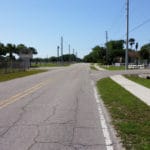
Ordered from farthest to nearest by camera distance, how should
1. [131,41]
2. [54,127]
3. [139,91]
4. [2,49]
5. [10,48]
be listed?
[131,41]
[10,48]
[2,49]
[139,91]
[54,127]

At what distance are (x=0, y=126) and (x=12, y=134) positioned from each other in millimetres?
1197

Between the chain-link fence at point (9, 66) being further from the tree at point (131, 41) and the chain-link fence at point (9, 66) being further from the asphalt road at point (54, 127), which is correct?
the tree at point (131, 41)

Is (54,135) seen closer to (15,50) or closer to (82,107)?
(82,107)

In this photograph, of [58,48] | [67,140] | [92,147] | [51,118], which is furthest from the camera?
[58,48]

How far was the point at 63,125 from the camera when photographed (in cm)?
1009

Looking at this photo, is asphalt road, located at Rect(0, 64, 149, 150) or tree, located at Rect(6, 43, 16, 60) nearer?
asphalt road, located at Rect(0, 64, 149, 150)

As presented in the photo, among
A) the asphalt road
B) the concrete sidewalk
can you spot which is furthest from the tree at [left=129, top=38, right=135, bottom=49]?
the asphalt road

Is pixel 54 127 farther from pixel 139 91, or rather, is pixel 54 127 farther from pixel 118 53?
pixel 118 53

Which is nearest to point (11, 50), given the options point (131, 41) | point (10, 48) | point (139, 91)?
point (10, 48)

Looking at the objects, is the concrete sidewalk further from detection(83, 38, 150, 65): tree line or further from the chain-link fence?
detection(83, 38, 150, 65): tree line

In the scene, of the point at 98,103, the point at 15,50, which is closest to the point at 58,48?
the point at 15,50

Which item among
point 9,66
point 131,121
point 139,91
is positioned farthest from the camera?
point 9,66

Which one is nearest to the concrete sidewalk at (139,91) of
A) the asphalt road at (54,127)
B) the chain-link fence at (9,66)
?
the asphalt road at (54,127)

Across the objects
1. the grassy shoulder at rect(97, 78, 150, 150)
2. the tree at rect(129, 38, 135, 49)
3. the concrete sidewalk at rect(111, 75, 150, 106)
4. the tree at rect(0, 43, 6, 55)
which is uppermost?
the tree at rect(129, 38, 135, 49)
